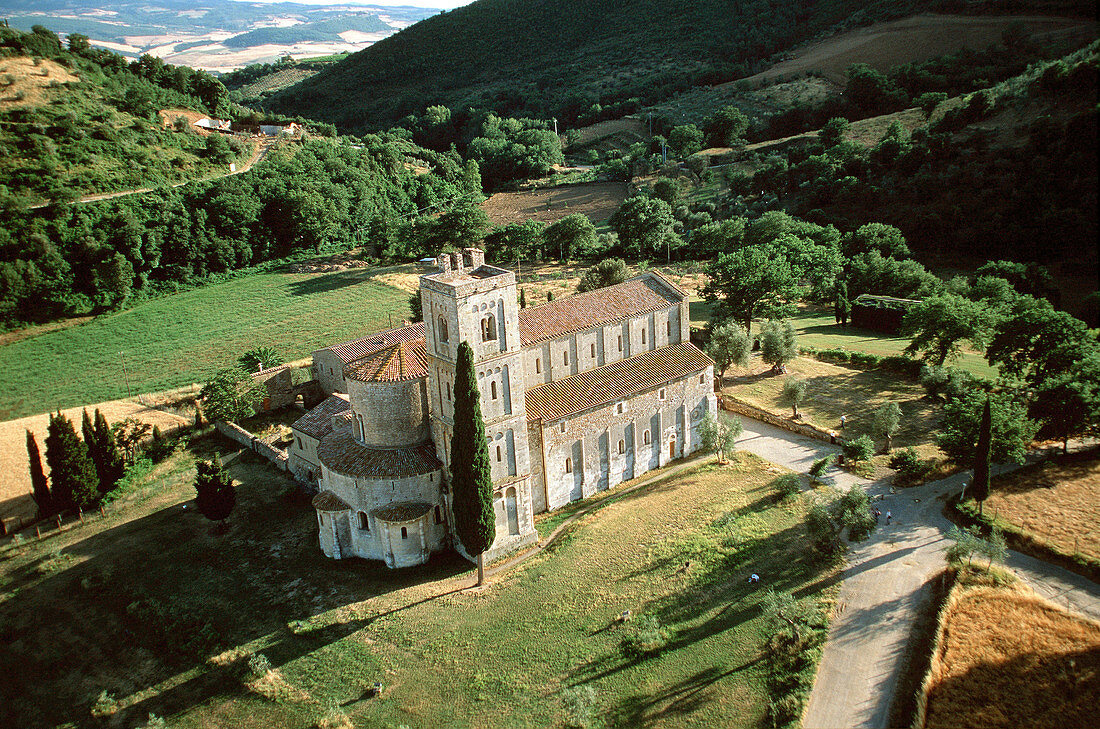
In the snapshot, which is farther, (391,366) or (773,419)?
(773,419)

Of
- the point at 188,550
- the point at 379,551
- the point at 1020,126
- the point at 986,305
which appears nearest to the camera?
the point at 379,551

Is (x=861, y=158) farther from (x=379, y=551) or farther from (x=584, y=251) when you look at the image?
(x=379, y=551)

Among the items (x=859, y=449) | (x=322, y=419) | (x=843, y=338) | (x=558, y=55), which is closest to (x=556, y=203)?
(x=843, y=338)

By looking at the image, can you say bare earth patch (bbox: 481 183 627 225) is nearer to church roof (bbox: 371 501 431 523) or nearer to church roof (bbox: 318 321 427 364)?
church roof (bbox: 318 321 427 364)

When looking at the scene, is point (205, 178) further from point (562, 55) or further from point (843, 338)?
point (562, 55)

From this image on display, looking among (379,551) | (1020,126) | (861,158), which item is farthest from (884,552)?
(861,158)

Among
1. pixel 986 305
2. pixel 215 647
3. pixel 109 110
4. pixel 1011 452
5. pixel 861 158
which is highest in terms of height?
pixel 109 110
